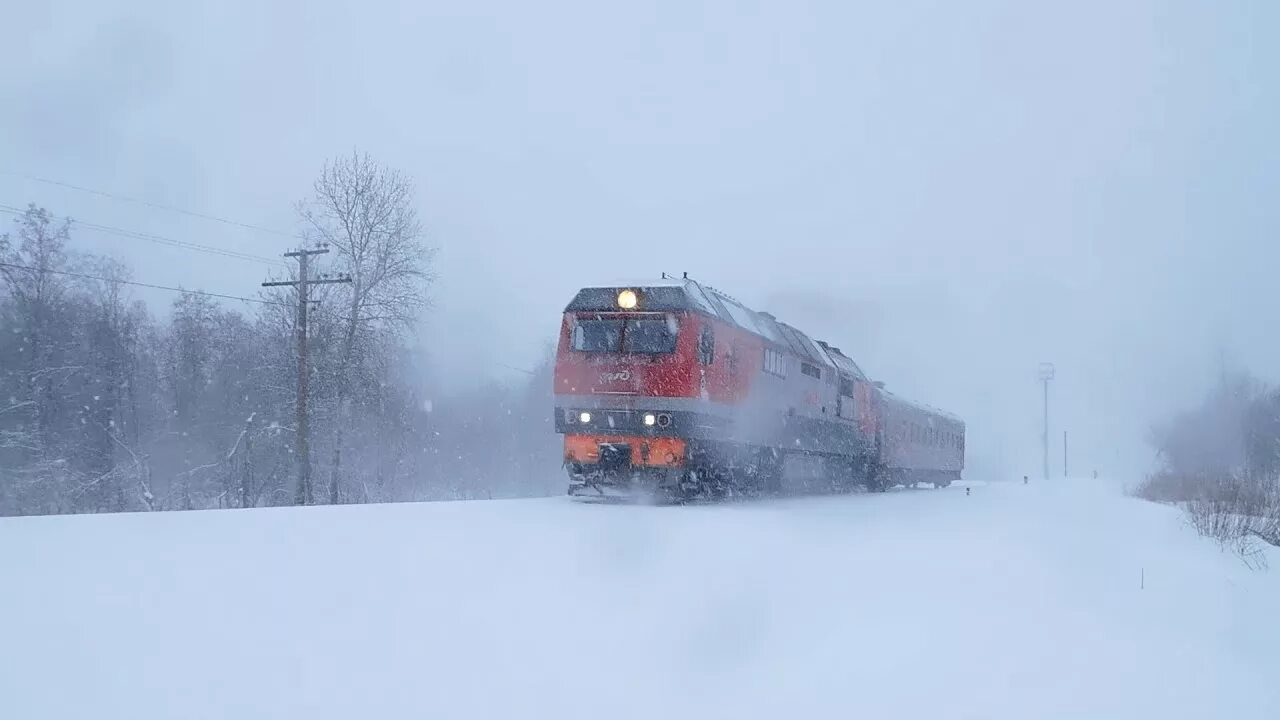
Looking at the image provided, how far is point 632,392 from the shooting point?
541 inches

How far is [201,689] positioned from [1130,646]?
5.64 meters

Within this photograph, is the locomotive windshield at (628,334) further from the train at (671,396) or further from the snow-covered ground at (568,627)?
the snow-covered ground at (568,627)

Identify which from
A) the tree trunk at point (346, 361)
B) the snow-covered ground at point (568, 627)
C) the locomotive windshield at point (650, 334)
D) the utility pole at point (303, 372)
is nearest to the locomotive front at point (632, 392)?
the locomotive windshield at point (650, 334)

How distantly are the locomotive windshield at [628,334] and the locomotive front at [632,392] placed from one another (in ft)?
0.05

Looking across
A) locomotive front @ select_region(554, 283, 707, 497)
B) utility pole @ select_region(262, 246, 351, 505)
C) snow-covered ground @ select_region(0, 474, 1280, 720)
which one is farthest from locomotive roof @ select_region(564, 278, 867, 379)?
utility pole @ select_region(262, 246, 351, 505)

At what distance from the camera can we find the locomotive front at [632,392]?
13508 mm

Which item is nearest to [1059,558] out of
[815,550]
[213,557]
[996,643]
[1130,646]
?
[815,550]

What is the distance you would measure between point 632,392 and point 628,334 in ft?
3.31

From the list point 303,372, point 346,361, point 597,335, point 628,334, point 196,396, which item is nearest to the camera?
point 628,334

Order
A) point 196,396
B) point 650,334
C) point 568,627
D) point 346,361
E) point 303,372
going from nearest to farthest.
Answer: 1. point 568,627
2. point 650,334
3. point 303,372
4. point 346,361
5. point 196,396

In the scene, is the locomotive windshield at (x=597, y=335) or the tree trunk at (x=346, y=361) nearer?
the locomotive windshield at (x=597, y=335)

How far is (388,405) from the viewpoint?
3203cm

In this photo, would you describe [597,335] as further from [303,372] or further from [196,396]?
[196,396]

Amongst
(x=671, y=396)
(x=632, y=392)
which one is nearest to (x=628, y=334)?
(x=632, y=392)
